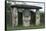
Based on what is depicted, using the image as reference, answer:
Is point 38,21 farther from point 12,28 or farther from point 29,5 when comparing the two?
point 12,28

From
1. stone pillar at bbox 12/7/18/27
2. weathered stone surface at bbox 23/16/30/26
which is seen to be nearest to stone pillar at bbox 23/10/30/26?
weathered stone surface at bbox 23/16/30/26

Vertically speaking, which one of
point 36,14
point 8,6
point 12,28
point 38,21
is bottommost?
point 12,28

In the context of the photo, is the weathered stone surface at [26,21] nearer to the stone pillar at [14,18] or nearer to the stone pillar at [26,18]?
the stone pillar at [26,18]

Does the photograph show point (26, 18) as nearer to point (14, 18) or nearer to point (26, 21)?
point (26, 21)

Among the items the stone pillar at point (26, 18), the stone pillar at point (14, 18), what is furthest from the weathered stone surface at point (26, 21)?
the stone pillar at point (14, 18)

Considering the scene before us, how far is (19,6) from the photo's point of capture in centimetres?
125

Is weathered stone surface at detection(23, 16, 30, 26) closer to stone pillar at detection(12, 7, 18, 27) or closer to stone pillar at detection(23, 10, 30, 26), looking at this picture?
stone pillar at detection(23, 10, 30, 26)

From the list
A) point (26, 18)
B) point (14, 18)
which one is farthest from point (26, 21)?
point (14, 18)

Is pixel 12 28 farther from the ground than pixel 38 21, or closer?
closer

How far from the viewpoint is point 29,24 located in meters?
1.25

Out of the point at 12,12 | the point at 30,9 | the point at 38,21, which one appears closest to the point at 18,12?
the point at 12,12

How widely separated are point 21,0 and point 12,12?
0.23m
